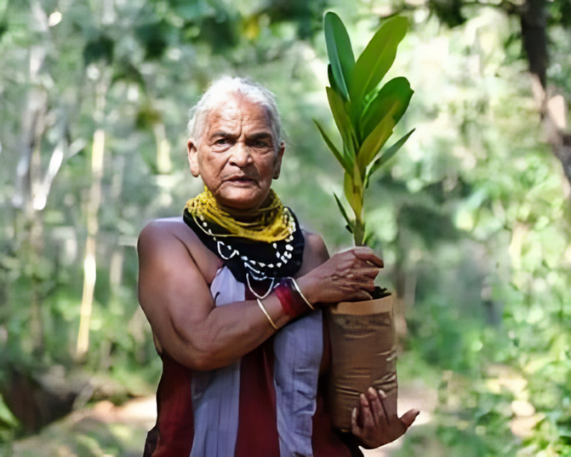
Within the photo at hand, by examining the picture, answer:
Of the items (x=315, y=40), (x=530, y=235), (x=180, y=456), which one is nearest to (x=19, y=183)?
(x=315, y=40)

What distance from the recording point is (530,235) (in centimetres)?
342

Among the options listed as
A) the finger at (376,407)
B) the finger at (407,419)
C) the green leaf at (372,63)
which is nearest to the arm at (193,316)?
the finger at (376,407)

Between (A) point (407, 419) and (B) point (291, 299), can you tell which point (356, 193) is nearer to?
(B) point (291, 299)

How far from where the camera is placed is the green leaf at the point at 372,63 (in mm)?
1412

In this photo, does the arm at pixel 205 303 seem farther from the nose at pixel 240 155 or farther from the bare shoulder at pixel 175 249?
the nose at pixel 240 155

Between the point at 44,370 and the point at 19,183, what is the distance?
101 cm

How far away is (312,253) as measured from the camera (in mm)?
1513

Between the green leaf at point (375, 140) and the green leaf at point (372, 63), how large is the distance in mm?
69

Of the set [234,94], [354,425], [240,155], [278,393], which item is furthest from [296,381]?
[234,94]

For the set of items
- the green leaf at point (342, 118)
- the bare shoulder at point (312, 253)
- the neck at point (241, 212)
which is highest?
the green leaf at point (342, 118)

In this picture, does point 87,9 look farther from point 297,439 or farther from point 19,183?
point 297,439

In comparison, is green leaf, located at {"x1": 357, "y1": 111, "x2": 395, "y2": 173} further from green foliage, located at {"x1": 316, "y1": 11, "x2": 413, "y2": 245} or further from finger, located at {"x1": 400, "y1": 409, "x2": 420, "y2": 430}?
finger, located at {"x1": 400, "y1": 409, "x2": 420, "y2": 430}

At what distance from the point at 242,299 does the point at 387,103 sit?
530 millimetres

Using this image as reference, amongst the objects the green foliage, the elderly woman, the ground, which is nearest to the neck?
the elderly woman
